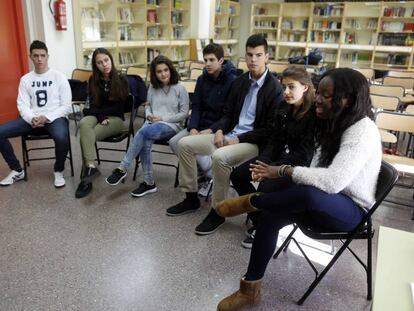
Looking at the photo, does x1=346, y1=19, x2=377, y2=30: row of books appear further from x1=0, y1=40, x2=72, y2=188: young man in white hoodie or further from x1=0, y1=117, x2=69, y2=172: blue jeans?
x1=0, y1=117, x2=69, y2=172: blue jeans

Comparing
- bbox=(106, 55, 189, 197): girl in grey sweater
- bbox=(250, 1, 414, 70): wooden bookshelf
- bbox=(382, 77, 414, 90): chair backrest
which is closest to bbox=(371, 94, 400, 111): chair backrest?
bbox=(382, 77, 414, 90): chair backrest

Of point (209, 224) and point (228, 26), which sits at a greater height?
point (228, 26)

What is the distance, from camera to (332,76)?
166 centimetres

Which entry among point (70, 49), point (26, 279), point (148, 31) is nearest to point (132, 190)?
point (26, 279)

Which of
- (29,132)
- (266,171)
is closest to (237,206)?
(266,171)

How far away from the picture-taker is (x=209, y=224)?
2539mm

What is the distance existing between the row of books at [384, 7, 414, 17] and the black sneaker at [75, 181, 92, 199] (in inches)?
340

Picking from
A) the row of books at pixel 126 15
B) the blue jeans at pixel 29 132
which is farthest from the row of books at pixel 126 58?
the blue jeans at pixel 29 132

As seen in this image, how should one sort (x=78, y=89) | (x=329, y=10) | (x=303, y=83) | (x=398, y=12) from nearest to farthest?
(x=303, y=83) → (x=78, y=89) → (x=398, y=12) → (x=329, y=10)

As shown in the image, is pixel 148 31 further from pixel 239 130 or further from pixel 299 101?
pixel 299 101

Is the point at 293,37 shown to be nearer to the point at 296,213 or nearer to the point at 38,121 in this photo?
the point at 38,121

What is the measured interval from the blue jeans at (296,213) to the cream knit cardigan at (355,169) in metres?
0.04

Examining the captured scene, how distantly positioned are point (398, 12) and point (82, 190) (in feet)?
28.9

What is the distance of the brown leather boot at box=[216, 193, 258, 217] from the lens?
1896 mm
